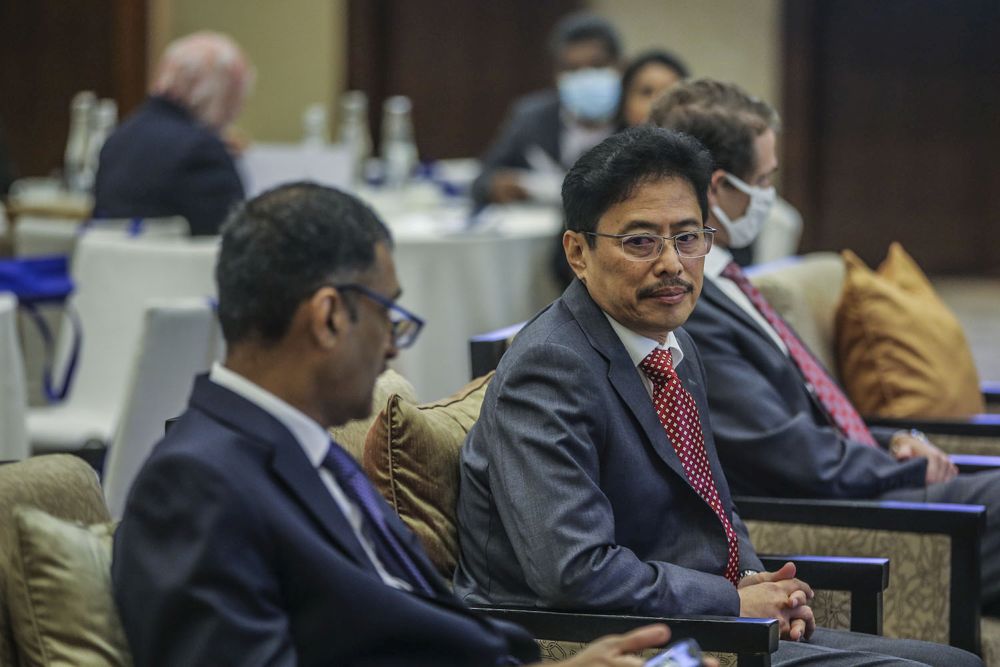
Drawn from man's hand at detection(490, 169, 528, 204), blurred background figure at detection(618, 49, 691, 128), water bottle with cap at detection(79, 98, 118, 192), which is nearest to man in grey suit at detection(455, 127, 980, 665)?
blurred background figure at detection(618, 49, 691, 128)

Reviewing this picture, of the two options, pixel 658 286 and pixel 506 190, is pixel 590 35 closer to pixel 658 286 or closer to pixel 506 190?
pixel 506 190

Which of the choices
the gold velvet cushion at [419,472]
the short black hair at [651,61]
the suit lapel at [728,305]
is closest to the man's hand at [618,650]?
the gold velvet cushion at [419,472]

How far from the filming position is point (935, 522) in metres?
2.53

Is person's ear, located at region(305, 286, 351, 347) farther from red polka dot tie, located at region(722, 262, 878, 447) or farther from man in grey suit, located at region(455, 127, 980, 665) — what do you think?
red polka dot tie, located at region(722, 262, 878, 447)

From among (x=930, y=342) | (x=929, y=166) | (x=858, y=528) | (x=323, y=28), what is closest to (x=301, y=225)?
(x=858, y=528)

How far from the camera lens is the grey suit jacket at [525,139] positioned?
607 centimetres

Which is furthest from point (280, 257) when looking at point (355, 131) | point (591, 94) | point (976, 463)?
point (355, 131)

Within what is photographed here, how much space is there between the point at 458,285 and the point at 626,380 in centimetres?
293

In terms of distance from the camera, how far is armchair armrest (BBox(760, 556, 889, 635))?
7.48 feet

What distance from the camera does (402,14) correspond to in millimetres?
9258

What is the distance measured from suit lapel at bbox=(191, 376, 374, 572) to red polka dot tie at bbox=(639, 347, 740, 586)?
28.3 inches

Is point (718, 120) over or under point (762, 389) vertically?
over

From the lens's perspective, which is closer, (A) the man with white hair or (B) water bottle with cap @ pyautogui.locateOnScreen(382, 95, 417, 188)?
(A) the man with white hair

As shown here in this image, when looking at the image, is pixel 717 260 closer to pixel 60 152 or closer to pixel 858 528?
pixel 858 528
